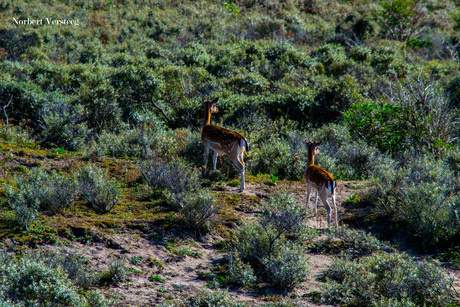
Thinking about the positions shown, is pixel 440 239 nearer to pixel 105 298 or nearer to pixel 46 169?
pixel 105 298

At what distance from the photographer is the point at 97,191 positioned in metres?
7.37

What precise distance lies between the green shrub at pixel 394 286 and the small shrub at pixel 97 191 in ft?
13.8

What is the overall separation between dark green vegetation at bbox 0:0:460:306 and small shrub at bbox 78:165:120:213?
27 millimetres

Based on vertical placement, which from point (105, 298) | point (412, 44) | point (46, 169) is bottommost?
point (105, 298)

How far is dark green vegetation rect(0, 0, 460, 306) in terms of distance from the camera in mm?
5688

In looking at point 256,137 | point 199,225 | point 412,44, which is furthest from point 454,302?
point 412,44

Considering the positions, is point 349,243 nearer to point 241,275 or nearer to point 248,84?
point 241,275

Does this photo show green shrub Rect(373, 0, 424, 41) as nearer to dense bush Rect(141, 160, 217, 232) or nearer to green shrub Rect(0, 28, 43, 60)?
green shrub Rect(0, 28, 43, 60)

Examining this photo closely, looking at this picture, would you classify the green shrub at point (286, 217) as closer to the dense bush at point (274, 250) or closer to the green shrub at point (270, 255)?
the dense bush at point (274, 250)

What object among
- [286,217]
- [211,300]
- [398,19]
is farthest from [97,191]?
[398,19]

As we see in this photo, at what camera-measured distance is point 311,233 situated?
752 centimetres

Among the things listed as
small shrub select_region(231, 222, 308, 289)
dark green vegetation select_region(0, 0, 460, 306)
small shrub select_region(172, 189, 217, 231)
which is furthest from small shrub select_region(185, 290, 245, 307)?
small shrub select_region(172, 189, 217, 231)

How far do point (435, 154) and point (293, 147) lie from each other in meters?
4.03

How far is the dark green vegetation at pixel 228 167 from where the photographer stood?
5.69 meters
